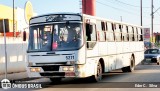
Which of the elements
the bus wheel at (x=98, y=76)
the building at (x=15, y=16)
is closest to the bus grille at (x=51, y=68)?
the bus wheel at (x=98, y=76)

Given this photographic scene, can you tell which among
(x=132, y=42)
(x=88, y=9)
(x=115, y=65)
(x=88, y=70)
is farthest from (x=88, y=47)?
(x=88, y=9)

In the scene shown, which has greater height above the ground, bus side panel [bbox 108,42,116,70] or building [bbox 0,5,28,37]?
building [bbox 0,5,28,37]

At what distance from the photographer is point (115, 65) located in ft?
63.2

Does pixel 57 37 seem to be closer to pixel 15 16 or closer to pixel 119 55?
pixel 119 55

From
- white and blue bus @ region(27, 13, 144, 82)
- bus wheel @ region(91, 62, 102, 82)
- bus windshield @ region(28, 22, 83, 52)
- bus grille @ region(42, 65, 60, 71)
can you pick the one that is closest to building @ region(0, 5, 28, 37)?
bus wheel @ region(91, 62, 102, 82)

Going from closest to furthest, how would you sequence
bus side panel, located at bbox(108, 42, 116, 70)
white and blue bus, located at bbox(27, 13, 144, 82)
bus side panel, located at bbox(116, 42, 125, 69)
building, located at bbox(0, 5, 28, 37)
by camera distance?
1. white and blue bus, located at bbox(27, 13, 144, 82)
2. bus side panel, located at bbox(108, 42, 116, 70)
3. bus side panel, located at bbox(116, 42, 125, 69)
4. building, located at bbox(0, 5, 28, 37)

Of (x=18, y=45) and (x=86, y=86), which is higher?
(x=18, y=45)

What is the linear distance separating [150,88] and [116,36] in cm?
571

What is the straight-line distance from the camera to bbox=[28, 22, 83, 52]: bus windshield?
48.1 ft

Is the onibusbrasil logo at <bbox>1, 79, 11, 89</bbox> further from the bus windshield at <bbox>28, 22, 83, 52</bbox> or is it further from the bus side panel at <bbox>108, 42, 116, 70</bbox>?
the bus side panel at <bbox>108, 42, 116, 70</bbox>

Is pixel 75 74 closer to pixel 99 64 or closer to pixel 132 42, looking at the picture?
pixel 99 64

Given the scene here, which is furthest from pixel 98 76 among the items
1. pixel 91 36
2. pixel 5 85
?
pixel 5 85

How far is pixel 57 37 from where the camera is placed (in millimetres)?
14797

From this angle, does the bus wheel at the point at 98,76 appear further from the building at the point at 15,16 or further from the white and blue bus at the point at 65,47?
the building at the point at 15,16
